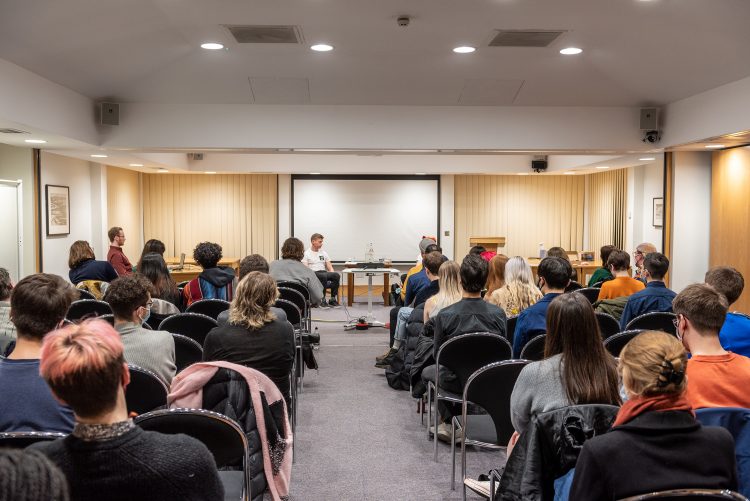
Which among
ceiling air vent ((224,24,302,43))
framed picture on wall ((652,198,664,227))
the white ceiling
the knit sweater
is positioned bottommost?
the knit sweater

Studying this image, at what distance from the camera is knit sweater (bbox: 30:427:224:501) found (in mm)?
1463

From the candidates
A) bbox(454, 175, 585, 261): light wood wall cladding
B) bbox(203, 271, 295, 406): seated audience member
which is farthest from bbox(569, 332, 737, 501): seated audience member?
bbox(454, 175, 585, 261): light wood wall cladding

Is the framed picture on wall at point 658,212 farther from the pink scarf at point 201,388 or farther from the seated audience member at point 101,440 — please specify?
the seated audience member at point 101,440

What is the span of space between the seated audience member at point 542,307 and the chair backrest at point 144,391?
198 centimetres

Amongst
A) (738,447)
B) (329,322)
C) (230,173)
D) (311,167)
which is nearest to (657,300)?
(738,447)

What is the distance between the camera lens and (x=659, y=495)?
162 centimetres

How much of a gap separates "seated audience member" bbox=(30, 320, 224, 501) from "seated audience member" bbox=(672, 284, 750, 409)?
6.07 ft

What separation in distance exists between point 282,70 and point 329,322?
3.98 metres

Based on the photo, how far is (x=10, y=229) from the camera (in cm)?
822

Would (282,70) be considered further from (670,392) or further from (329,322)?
(670,392)

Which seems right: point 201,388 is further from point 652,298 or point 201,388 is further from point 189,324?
point 652,298

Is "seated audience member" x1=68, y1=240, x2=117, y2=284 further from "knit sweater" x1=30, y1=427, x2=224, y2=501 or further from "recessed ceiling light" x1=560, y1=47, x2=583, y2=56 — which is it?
"knit sweater" x1=30, y1=427, x2=224, y2=501

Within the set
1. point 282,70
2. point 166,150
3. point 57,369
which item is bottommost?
point 57,369

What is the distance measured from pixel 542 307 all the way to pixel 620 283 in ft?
6.62
